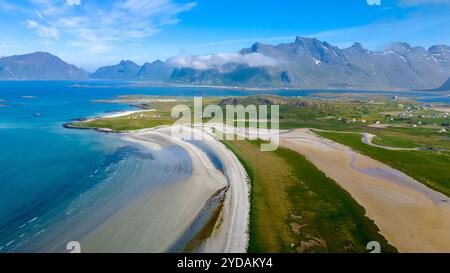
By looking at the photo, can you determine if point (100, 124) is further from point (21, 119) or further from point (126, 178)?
point (126, 178)

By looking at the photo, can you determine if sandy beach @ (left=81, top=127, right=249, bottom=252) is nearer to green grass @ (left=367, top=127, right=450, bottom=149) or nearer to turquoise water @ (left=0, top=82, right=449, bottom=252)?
turquoise water @ (left=0, top=82, right=449, bottom=252)

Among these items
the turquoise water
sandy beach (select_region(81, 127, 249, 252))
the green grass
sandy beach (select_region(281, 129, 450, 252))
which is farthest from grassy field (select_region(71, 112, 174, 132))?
the green grass

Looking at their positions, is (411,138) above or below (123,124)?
below

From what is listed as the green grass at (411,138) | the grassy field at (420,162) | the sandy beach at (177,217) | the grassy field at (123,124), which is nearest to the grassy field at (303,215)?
the sandy beach at (177,217)

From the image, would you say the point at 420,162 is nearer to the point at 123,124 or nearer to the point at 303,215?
the point at 303,215

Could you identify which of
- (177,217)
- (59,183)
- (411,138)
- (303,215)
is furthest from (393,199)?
(411,138)
